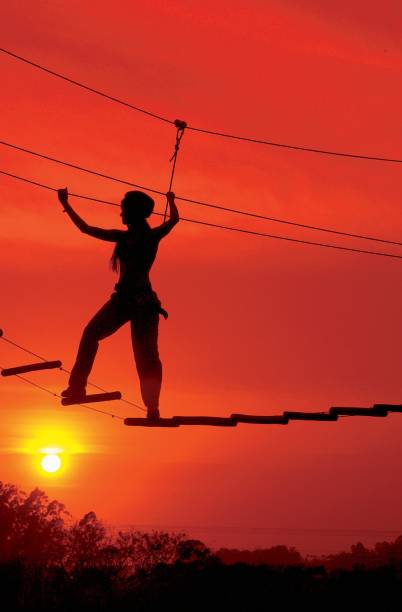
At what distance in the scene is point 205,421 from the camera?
1570cm

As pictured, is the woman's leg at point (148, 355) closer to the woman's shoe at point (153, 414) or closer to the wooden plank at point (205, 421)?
the woman's shoe at point (153, 414)

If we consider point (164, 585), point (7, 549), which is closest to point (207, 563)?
point (164, 585)

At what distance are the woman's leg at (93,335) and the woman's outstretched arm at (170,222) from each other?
3.96ft

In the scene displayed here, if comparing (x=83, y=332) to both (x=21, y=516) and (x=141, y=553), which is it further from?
(x=21, y=516)

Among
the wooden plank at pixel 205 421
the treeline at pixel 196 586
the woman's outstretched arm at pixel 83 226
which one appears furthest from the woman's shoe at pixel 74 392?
the treeline at pixel 196 586

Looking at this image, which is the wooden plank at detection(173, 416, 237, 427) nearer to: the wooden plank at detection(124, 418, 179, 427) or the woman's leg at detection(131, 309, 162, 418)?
the wooden plank at detection(124, 418, 179, 427)

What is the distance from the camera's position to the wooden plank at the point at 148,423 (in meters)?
15.3

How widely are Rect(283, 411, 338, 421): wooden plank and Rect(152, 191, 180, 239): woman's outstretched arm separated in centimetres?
343

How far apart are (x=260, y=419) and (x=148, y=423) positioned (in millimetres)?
1848

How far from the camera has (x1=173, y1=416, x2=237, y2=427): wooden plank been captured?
15.3 meters

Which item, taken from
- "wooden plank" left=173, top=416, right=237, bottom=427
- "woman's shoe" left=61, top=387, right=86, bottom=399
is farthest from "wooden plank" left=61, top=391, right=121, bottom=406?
"wooden plank" left=173, top=416, right=237, bottom=427

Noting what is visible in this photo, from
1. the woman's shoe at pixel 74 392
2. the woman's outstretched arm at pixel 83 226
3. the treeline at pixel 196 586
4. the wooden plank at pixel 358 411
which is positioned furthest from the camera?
the treeline at pixel 196 586

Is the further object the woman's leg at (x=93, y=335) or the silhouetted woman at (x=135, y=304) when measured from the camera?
the woman's leg at (x=93, y=335)

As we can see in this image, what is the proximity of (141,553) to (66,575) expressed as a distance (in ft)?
47.7
